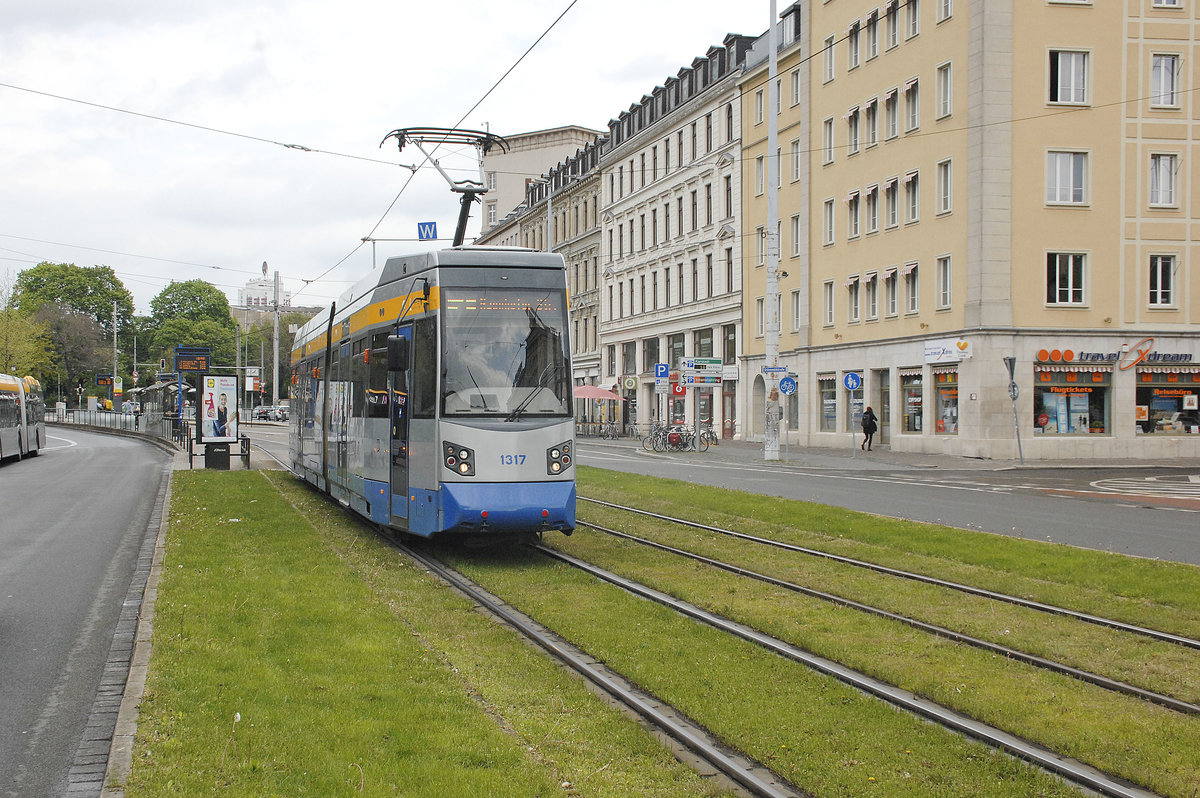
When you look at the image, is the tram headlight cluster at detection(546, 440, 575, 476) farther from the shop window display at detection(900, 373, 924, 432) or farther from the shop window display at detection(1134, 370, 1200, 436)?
the shop window display at detection(1134, 370, 1200, 436)

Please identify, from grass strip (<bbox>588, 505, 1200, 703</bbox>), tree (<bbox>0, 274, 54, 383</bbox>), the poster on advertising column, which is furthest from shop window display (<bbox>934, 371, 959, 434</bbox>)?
tree (<bbox>0, 274, 54, 383</bbox>)

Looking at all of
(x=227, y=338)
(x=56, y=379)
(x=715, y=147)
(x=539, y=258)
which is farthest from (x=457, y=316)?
(x=227, y=338)

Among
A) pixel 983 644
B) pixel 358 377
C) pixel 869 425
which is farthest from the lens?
pixel 869 425

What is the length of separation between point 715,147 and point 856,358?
17.7m

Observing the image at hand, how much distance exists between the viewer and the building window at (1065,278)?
115 ft

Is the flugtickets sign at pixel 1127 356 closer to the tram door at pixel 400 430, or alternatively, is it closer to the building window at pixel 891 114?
the building window at pixel 891 114

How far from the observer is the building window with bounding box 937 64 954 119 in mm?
36344

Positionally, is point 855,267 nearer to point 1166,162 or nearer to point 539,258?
point 1166,162

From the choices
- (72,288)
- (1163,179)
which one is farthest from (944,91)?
(72,288)

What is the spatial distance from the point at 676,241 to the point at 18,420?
3497 cm

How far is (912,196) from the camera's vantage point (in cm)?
Result: 3900

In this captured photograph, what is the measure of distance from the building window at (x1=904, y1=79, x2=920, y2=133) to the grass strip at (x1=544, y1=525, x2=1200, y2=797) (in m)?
31.6

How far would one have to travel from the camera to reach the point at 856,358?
139 ft

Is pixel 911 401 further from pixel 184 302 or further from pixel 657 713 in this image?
pixel 184 302
